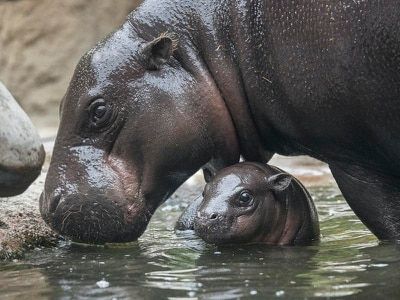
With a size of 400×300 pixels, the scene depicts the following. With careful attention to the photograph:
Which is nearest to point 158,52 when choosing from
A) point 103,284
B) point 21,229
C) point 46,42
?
point 21,229

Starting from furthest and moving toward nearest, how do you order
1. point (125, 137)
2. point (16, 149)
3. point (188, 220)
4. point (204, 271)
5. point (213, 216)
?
point (188, 220) → point (213, 216) → point (125, 137) → point (16, 149) → point (204, 271)

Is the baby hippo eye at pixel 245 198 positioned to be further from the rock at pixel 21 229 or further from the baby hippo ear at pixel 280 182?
the rock at pixel 21 229

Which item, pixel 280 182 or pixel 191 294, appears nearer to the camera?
pixel 191 294

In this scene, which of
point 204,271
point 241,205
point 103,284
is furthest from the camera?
point 241,205

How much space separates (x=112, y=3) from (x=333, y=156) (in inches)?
426

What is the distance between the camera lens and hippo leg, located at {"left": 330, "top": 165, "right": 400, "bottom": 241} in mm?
5387

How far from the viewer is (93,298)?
3857mm

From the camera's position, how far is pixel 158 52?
5.51 m

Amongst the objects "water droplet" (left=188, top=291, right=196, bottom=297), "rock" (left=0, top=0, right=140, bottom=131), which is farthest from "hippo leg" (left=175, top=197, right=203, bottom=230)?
"rock" (left=0, top=0, right=140, bottom=131)

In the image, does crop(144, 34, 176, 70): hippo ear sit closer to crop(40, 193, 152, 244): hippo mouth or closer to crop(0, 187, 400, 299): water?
crop(40, 193, 152, 244): hippo mouth

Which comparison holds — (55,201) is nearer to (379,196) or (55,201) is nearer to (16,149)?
(16,149)

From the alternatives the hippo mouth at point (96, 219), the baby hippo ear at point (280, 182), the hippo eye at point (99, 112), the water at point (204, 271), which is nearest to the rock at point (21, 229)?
the water at point (204, 271)

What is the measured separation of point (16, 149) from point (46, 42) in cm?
1077

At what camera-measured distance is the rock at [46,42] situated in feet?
51.1
